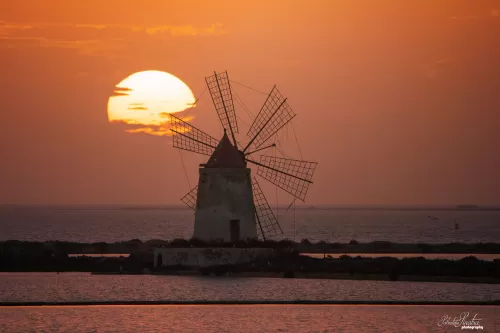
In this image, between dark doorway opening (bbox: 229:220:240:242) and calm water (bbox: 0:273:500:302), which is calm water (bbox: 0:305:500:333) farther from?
dark doorway opening (bbox: 229:220:240:242)

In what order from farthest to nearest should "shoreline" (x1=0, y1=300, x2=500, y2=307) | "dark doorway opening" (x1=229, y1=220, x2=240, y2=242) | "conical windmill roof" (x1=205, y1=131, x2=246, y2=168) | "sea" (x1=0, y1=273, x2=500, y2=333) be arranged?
"conical windmill roof" (x1=205, y1=131, x2=246, y2=168) → "dark doorway opening" (x1=229, y1=220, x2=240, y2=242) → "shoreline" (x1=0, y1=300, x2=500, y2=307) → "sea" (x1=0, y1=273, x2=500, y2=333)

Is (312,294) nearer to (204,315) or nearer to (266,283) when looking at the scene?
(266,283)

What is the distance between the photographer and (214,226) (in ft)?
129

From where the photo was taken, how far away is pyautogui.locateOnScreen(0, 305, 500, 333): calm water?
2359 centimetres

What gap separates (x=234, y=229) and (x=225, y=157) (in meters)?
2.95

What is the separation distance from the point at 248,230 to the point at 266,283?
15.4ft

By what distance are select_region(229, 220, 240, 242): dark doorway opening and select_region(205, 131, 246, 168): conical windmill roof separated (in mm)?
2260

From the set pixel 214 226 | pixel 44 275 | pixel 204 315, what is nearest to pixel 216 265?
pixel 214 226

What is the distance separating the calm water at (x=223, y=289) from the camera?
3063cm

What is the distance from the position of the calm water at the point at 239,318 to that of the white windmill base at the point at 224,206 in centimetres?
1104

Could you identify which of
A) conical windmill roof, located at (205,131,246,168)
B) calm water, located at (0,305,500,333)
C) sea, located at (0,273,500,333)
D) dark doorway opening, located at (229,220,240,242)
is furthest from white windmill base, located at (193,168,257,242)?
calm water, located at (0,305,500,333)

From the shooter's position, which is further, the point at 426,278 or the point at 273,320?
the point at 426,278

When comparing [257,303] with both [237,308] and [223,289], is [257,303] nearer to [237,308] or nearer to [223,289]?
[237,308]

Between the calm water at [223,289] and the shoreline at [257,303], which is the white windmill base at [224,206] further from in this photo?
the shoreline at [257,303]
